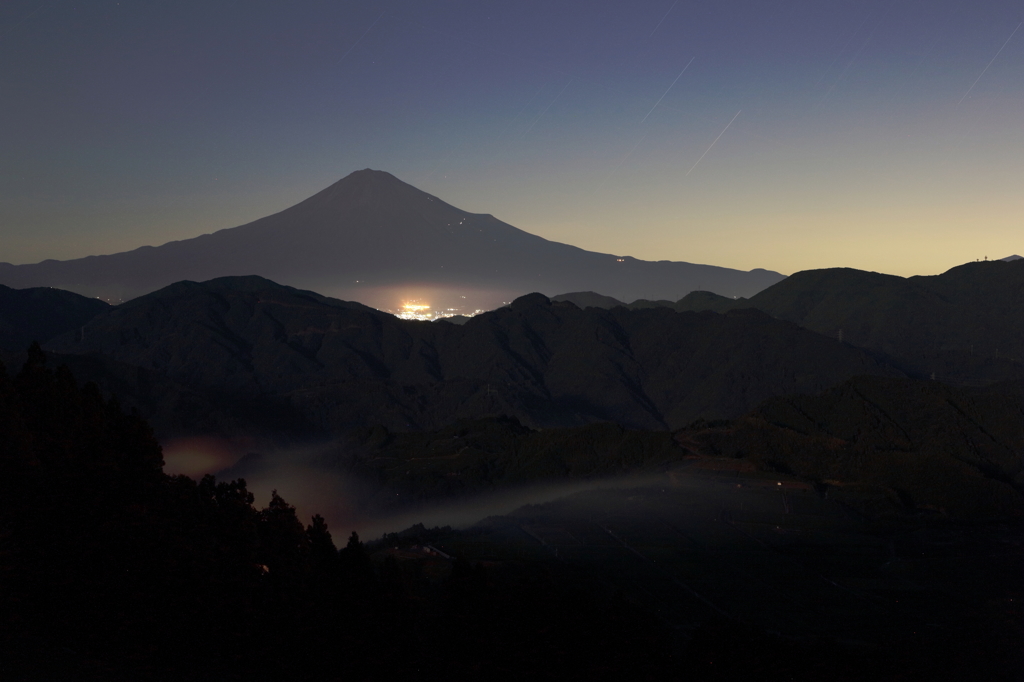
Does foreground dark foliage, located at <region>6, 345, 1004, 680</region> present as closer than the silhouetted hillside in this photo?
Yes

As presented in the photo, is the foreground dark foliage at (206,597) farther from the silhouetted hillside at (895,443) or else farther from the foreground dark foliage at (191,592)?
the silhouetted hillside at (895,443)

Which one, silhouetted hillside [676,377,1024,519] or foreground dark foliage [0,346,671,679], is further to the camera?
silhouetted hillside [676,377,1024,519]

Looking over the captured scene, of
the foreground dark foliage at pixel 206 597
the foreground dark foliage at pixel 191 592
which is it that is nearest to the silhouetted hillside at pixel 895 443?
the foreground dark foliage at pixel 206 597

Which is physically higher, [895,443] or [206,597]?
[206,597]

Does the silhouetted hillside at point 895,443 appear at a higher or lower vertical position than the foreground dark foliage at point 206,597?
lower

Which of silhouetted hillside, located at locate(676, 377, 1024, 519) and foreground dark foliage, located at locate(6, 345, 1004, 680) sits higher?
foreground dark foliage, located at locate(6, 345, 1004, 680)

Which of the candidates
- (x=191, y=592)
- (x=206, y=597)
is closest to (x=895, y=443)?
(x=206, y=597)

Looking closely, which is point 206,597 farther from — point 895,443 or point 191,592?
point 895,443

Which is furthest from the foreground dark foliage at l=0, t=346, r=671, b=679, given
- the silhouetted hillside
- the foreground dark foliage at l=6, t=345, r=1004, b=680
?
the silhouetted hillside

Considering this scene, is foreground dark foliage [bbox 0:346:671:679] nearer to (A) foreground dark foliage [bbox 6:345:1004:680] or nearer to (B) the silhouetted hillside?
(A) foreground dark foliage [bbox 6:345:1004:680]

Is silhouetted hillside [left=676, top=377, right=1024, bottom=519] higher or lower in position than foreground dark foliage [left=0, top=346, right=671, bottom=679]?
lower

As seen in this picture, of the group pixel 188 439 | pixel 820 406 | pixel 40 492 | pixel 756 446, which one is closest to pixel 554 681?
pixel 40 492
